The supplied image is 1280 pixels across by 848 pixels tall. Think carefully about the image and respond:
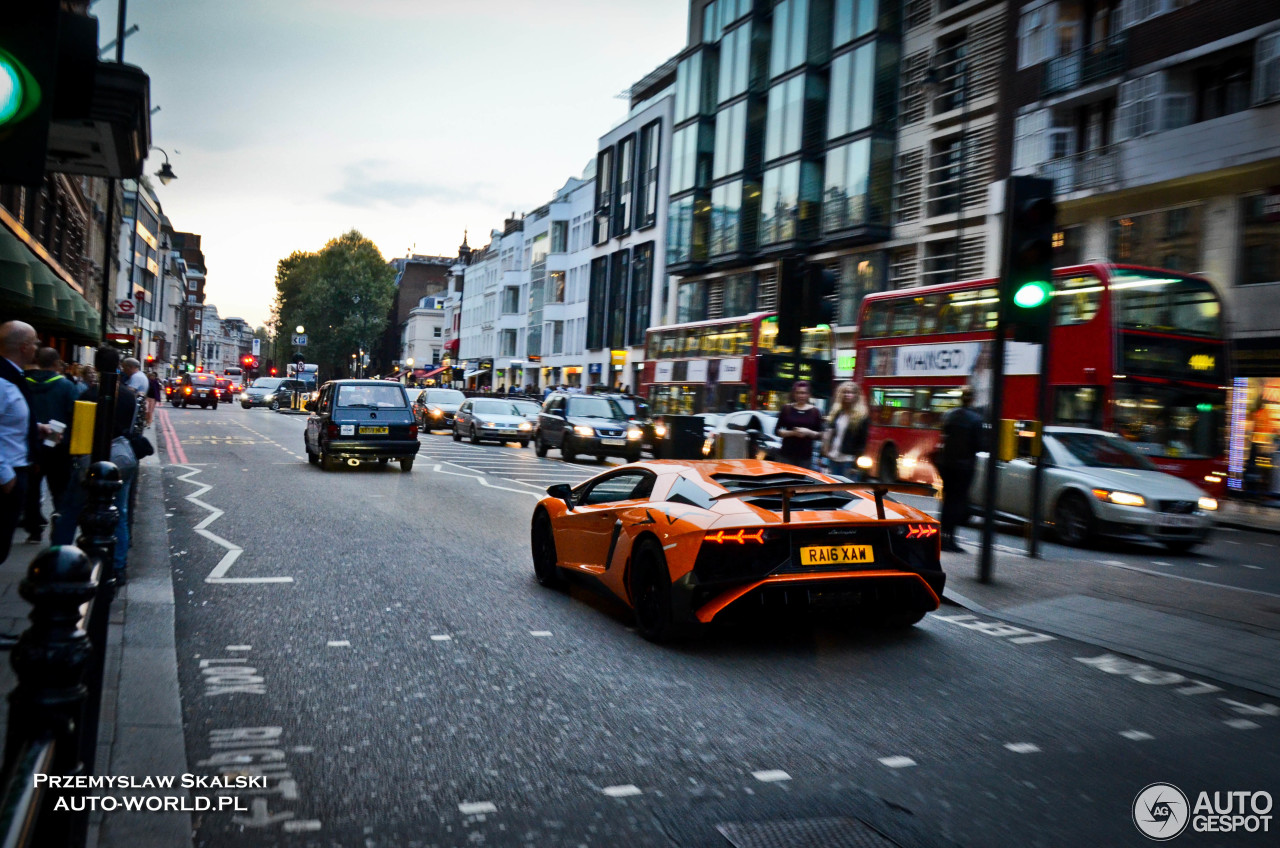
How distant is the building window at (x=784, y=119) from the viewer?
136 ft

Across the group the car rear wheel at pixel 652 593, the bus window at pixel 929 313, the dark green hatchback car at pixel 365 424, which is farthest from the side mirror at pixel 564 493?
the bus window at pixel 929 313

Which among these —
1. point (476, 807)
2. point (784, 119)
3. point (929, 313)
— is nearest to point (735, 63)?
point (784, 119)

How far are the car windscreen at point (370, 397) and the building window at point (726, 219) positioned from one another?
83.8 feet

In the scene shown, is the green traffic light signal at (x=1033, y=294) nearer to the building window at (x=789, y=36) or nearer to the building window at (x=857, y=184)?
the building window at (x=857, y=184)

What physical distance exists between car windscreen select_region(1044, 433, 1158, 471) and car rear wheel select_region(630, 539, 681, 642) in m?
9.41

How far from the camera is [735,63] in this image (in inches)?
1860

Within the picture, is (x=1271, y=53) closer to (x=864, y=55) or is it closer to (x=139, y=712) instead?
(x=864, y=55)

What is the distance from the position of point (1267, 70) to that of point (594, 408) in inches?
651

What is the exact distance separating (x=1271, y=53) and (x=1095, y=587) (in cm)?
1706

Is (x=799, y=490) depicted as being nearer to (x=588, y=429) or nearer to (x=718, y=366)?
(x=588, y=429)

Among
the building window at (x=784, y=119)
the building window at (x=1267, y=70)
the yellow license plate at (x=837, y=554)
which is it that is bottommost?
the yellow license plate at (x=837, y=554)

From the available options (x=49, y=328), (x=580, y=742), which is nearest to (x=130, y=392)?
(x=580, y=742)

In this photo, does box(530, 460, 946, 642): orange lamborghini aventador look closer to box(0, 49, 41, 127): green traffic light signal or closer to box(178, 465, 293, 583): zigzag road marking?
box(178, 465, 293, 583): zigzag road marking

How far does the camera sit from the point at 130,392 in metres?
9.67
